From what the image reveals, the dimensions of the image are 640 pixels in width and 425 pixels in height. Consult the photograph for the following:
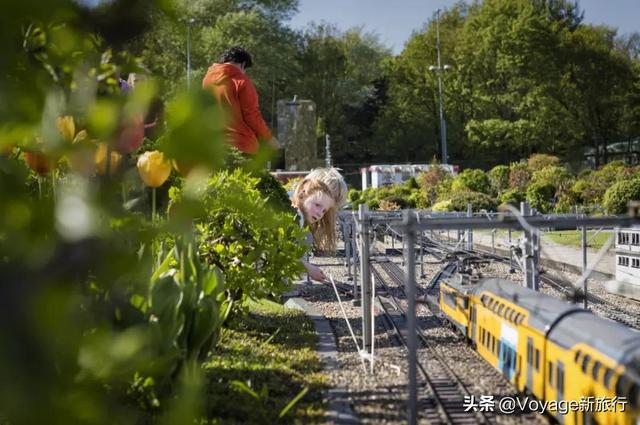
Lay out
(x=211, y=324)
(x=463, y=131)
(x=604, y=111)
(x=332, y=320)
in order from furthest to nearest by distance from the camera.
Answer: (x=463, y=131), (x=604, y=111), (x=332, y=320), (x=211, y=324)

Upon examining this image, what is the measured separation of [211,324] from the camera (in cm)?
371

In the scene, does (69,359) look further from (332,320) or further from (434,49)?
(434,49)

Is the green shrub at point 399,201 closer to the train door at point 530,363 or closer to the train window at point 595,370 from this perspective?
the train door at point 530,363

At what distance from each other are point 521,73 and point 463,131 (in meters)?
7.33

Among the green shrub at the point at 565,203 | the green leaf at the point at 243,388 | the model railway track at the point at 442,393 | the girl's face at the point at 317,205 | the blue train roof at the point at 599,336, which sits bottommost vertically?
the model railway track at the point at 442,393

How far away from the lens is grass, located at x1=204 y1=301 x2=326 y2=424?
3865mm

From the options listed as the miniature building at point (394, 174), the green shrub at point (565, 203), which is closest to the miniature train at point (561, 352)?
the green shrub at point (565, 203)

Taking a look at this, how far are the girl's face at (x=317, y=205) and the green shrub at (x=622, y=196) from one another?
14.5 m

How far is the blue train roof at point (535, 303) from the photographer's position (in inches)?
159

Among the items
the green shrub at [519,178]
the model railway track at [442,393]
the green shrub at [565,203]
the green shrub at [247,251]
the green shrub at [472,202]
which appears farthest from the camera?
the green shrub at [519,178]

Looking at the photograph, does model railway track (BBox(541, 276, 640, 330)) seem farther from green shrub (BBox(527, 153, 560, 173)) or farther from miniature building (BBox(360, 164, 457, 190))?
miniature building (BBox(360, 164, 457, 190))

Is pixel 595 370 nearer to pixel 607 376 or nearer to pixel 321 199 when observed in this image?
pixel 607 376

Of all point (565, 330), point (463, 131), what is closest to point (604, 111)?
point (463, 131)

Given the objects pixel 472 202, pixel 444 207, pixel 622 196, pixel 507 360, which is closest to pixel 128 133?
pixel 507 360
